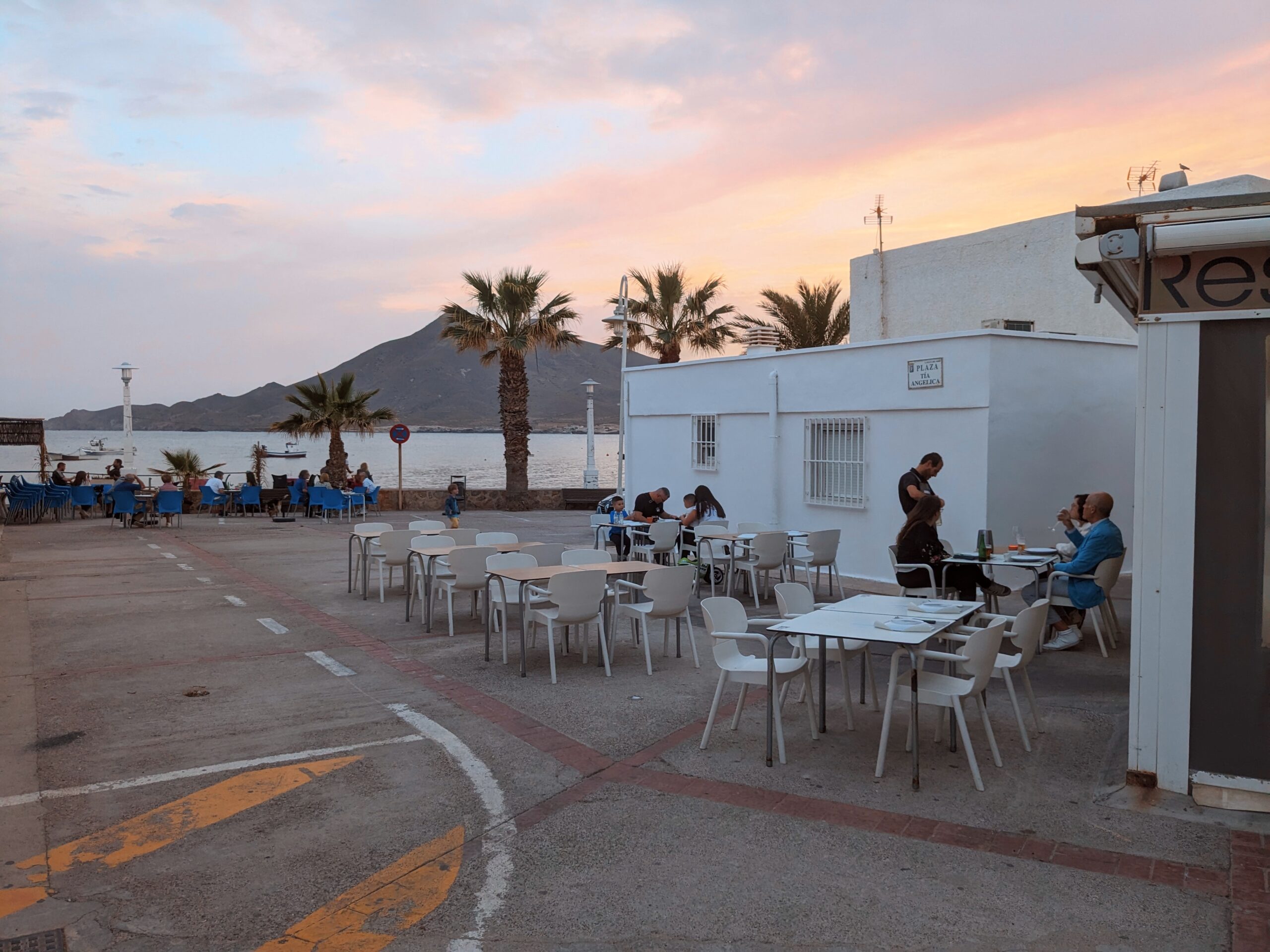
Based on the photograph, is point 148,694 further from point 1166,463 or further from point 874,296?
point 874,296

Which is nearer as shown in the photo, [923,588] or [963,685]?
[963,685]

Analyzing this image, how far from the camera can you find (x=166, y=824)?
Result: 4566 mm

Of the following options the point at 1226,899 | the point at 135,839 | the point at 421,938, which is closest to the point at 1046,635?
the point at 1226,899

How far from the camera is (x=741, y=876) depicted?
3.95 m

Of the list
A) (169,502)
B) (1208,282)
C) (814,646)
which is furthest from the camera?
(169,502)

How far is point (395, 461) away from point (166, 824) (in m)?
124

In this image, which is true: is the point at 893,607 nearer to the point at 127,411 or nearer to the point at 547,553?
the point at 547,553

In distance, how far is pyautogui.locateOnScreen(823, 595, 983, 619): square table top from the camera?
18.9 feet

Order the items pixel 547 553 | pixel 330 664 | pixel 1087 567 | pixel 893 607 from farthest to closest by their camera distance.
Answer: pixel 547 553, pixel 1087 567, pixel 330 664, pixel 893 607

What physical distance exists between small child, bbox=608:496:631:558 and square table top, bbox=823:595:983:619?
5810 mm

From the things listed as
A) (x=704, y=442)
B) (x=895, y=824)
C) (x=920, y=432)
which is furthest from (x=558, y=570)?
(x=704, y=442)

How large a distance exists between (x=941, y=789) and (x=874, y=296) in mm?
18995

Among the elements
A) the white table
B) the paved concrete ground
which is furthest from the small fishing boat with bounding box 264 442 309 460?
the white table

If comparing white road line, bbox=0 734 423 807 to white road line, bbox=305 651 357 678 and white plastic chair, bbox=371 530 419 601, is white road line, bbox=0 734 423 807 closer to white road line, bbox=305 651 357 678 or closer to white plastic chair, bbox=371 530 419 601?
white road line, bbox=305 651 357 678
